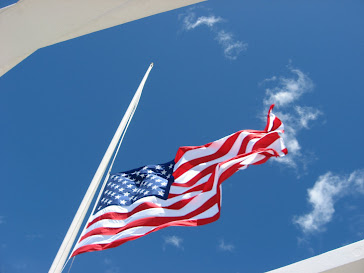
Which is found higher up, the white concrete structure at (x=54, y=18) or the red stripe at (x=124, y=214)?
the red stripe at (x=124, y=214)

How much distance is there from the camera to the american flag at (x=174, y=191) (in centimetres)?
627

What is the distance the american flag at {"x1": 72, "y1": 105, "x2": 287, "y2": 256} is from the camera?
6270 millimetres

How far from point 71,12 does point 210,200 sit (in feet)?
14.6

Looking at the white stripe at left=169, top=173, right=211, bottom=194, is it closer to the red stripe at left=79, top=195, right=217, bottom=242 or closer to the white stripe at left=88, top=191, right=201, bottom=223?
the white stripe at left=88, top=191, right=201, bottom=223

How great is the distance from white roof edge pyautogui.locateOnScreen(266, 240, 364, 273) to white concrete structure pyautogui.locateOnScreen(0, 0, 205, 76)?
281 cm

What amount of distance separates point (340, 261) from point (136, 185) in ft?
15.0

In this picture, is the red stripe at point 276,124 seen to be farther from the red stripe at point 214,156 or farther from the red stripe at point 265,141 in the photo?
the red stripe at point 214,156

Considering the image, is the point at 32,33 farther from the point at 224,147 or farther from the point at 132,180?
the point at 224,147

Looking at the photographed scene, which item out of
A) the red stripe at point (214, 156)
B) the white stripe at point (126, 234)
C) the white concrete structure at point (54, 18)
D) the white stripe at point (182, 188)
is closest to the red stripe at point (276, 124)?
the red stripe at point (214, 156)

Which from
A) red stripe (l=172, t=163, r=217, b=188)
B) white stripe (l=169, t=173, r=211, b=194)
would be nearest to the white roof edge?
white stripe (l=169, t=173, r=211, b=194)

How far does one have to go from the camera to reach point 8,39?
2869 millimetres

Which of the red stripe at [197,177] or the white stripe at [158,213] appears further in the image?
the red stripe at [197,177]

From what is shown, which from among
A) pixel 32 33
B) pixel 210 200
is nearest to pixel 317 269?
pixel 210 200

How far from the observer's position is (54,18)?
9.37 feet
